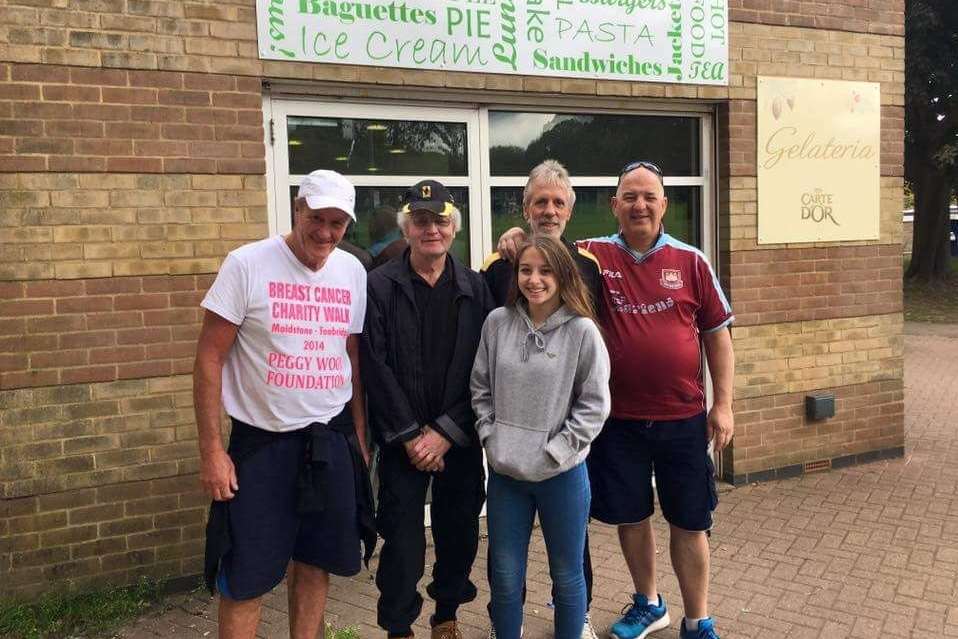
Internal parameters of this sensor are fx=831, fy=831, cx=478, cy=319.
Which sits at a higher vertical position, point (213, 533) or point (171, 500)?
point (213, 533)

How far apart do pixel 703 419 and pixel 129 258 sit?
9.28 ft

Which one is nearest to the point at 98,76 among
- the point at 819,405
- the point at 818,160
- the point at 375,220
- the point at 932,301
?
the point at 375,220

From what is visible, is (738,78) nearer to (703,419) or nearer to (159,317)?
(703,419)

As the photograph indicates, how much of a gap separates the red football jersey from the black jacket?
0.59 m

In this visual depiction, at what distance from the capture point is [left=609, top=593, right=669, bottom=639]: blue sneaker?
368 centimetres

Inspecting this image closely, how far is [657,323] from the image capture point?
3377mm

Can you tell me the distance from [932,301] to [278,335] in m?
20.0

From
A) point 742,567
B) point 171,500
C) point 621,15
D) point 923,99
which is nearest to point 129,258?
point 171,500

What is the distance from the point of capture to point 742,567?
4.47 meters

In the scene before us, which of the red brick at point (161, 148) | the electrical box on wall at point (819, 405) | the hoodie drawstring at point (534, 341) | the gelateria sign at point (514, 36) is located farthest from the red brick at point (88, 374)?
the electrical box on wall at point (819, 405)

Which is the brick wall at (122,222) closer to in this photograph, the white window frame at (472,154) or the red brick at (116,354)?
the white window frame at (472,154)

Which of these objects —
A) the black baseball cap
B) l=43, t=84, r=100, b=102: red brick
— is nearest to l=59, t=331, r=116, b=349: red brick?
l=43, t=84, r=100, b=102: red brick

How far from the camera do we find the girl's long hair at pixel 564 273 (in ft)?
9.91

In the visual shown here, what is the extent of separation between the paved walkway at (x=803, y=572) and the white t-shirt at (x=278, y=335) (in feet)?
4.73
